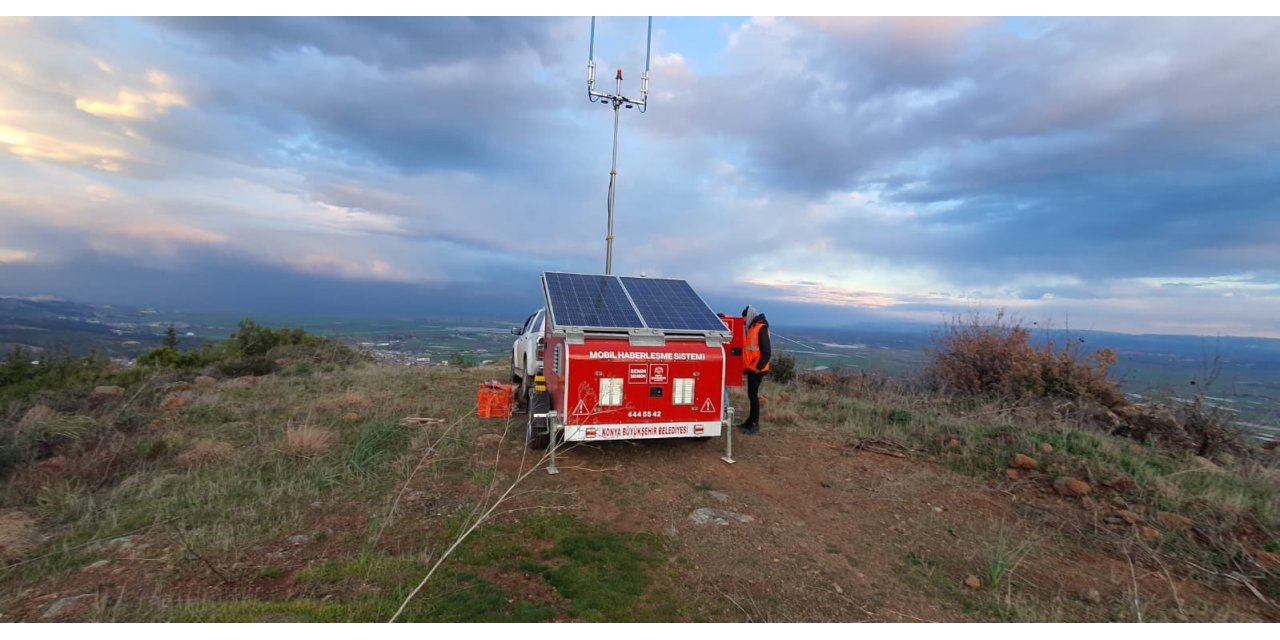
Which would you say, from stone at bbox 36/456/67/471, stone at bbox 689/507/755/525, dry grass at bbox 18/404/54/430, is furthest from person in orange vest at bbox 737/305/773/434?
dry grass at bbox 18/404/54/430

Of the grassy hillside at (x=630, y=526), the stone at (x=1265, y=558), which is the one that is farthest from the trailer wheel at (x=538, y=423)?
the stone at (x=1265, y=558)

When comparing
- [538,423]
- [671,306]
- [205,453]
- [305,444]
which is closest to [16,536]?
[205,453]

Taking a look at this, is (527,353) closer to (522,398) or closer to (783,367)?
(522,398)

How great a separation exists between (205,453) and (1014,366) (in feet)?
42.6

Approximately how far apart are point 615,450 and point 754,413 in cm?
232

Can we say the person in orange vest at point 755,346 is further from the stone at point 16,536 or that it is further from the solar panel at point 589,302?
the stone at point 16,536

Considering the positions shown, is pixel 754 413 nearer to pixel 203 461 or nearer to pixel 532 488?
pixel 532 488

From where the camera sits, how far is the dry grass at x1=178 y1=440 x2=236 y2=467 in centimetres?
603

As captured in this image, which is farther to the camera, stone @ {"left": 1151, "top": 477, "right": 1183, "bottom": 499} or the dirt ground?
stone @ {"left": 1151, "top": 477, "right": 1183, "bottom": 499}

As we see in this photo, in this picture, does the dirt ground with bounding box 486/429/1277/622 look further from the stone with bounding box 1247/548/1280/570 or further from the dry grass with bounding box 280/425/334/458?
the dry grass with bounding box 280/425/334/458

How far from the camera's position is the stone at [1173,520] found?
14.7 feet

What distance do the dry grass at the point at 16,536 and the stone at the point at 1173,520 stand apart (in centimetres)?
949

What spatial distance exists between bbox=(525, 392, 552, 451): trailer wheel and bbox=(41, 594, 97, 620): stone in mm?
3746

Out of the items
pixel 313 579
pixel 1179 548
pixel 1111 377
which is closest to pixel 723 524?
pixel 313 579
